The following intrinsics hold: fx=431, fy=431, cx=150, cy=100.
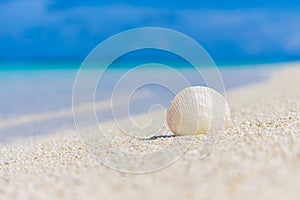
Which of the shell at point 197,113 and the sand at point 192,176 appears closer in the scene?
the sand at point 192,176

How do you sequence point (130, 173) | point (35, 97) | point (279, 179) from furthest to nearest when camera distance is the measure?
point (35, 97) < point (130, 173) < point (279, 179)

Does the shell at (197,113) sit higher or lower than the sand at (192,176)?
higher

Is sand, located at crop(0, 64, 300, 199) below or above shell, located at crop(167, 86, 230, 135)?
below

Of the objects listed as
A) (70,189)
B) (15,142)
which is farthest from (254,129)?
(15,142)

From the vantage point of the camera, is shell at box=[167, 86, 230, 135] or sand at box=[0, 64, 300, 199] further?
shell at box=[167, 86, 230, 135]

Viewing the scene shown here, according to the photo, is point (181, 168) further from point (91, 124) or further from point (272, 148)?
point (91, 124)

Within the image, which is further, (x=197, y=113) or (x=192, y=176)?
(x=197, y=113)

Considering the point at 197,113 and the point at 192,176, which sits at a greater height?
the point at 197,113

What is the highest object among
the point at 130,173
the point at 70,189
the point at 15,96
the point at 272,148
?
the point at 15,96
